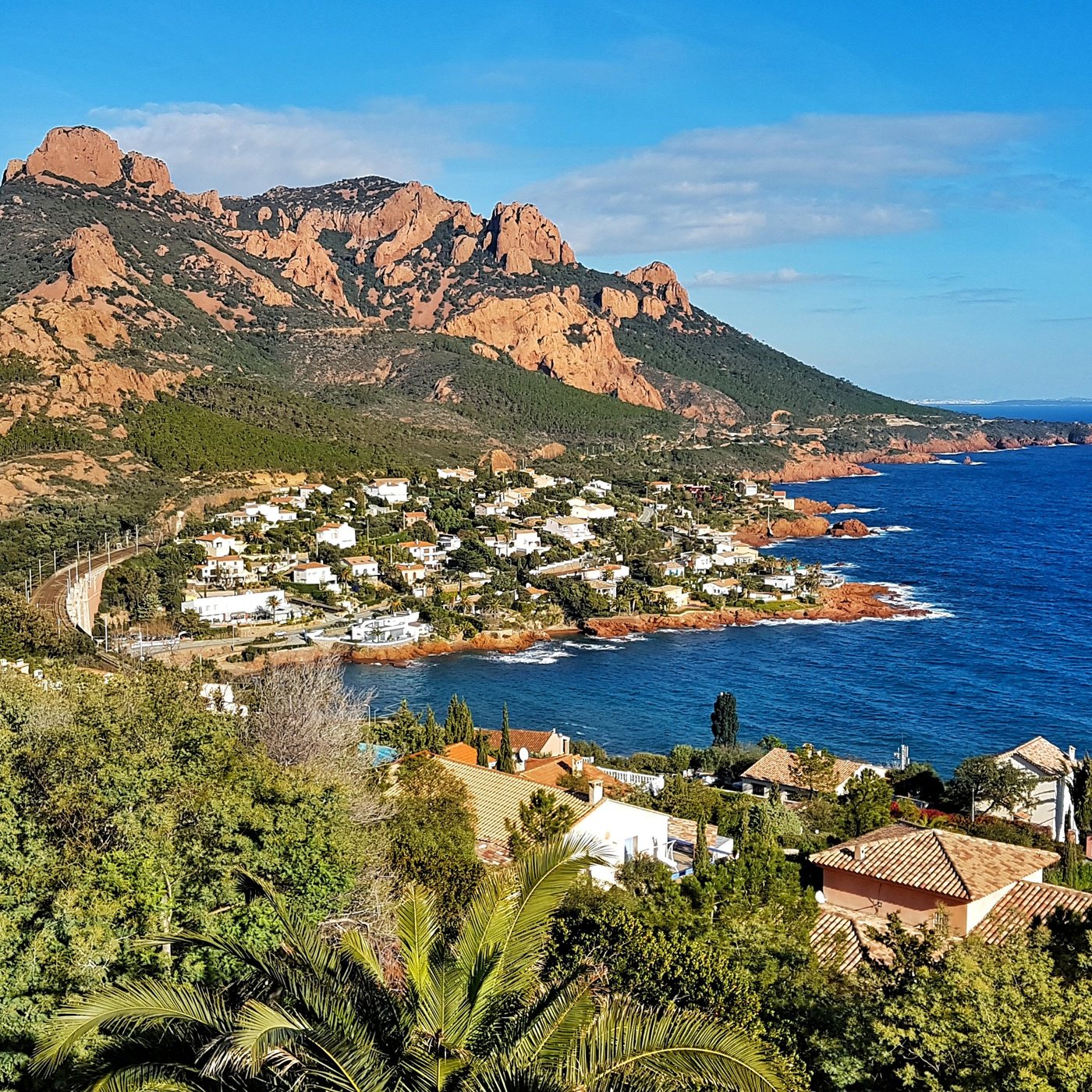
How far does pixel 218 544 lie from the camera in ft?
176

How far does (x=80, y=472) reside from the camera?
193 ft

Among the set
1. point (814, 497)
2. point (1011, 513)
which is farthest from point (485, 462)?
point (1011, 513)

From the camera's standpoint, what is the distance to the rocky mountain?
7962 centimetres

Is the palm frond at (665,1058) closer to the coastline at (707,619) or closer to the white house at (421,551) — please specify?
the coastline at (707,619)

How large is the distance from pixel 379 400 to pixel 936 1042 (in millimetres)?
101104

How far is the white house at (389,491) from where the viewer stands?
69.1 meters

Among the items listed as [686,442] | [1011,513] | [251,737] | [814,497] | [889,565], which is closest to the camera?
[251,737]

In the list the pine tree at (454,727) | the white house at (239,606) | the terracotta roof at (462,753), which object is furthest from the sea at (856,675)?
the terracotta roof at (462,753)

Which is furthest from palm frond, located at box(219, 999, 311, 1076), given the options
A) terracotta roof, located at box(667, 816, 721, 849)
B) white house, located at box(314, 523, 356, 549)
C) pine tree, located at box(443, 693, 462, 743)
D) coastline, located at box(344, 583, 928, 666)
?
white house, located at box(314, 523, 356, 549)

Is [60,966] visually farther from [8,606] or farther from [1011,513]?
[1011,513]

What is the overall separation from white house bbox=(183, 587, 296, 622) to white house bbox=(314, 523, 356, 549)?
8.73 meters

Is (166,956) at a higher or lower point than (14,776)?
lower

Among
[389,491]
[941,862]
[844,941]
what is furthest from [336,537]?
[844,941]

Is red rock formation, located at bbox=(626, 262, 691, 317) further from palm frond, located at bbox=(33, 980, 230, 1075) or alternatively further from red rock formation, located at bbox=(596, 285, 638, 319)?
palm frond, located at bbox=(33, 980, 230, 1075)
